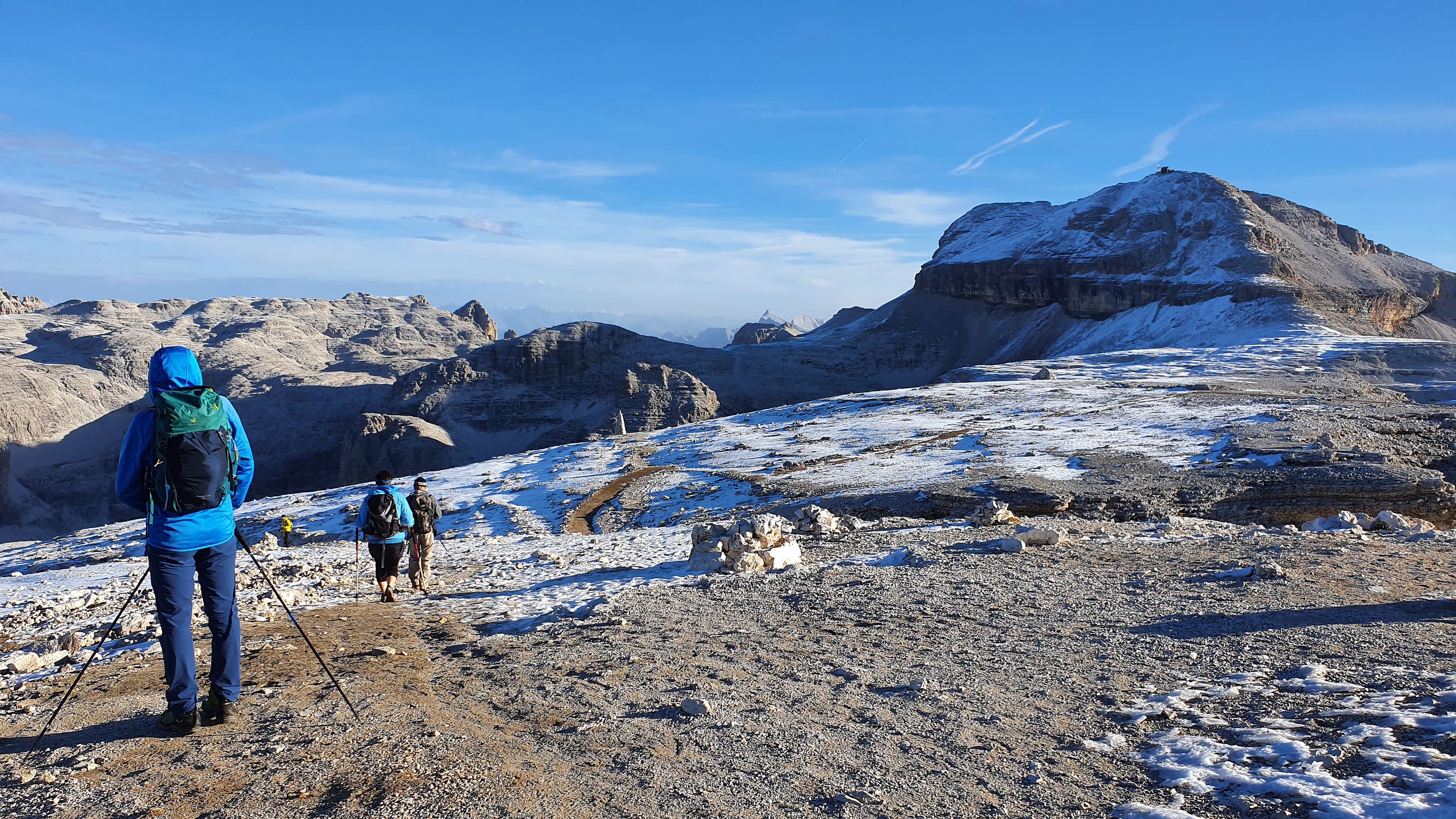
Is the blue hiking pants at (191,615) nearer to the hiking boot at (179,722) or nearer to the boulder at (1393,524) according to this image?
the hiking boot at (179,722)

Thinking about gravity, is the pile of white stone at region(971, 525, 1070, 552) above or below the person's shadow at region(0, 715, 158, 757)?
below

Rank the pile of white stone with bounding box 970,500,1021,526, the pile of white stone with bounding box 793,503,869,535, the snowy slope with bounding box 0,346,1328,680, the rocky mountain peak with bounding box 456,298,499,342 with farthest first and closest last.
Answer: the rocky mountain peak with bounding box 456,298,499,342
the pile of white stone with bounding box 793,503,869,535
the pile of white stone with bounding box 970,500,1021,526
the snowy slope with bounding box 0,346,1328,680

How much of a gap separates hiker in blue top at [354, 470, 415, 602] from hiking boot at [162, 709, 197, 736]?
5.01 metres

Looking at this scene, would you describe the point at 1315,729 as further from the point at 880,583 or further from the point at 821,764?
the point at 880,583

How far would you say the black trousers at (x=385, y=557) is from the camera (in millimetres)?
10281

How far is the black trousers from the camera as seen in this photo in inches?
405

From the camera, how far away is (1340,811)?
4.08 meters

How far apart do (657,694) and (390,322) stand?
136222 mm

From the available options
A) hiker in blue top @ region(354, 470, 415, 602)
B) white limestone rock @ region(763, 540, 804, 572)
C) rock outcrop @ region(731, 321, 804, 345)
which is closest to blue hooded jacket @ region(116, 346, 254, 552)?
hiker in blue top @ region(354, 470, 415, 602)

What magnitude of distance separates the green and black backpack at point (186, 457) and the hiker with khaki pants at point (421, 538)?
5.59 m

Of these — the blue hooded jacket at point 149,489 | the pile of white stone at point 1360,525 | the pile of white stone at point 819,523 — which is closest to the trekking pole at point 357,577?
the blue hooded jacket at point 149,489

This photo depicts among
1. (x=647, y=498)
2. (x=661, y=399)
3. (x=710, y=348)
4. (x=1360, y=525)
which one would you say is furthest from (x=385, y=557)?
(x=710, y=348)

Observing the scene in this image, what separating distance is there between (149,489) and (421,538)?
232 inches

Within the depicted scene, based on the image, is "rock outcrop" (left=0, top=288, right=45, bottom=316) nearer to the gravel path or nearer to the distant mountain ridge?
the distant mountain ridge
